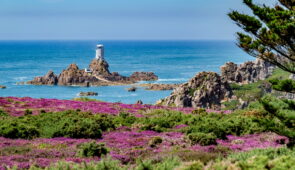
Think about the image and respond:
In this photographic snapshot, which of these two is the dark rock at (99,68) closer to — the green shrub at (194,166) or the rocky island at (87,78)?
the rocky island at (87,78)

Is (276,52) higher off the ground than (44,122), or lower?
higher

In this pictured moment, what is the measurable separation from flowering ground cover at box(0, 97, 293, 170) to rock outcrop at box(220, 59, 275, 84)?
104 metres

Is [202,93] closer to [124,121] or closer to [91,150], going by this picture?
[124,121]

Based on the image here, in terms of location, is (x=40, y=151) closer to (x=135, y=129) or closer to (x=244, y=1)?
(x=135, y=129)

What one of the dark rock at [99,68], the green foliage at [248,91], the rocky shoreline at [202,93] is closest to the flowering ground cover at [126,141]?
the rocky shoreline at [202,93]

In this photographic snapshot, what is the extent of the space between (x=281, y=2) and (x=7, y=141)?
14.9m

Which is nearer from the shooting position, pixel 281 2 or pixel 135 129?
pixel 281 2

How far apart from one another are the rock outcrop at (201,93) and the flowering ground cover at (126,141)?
3892 centimetres

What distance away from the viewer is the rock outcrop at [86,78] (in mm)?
139750

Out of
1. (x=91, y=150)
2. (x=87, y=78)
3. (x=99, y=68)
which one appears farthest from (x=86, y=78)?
(x=91, y=150)

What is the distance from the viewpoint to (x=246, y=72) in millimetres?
135625

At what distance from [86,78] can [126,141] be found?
126m

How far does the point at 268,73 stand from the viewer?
14200cm

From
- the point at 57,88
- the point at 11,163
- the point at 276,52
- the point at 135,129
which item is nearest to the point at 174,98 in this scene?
the point at 135,129
